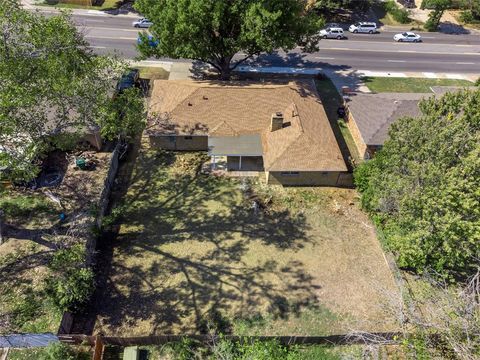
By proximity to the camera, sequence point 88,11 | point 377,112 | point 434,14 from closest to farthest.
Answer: point 377,112
point 88,11
point 434,14

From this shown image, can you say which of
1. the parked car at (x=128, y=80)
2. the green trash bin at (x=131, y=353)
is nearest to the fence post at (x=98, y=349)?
the green trash bin at (x=131, y=353)

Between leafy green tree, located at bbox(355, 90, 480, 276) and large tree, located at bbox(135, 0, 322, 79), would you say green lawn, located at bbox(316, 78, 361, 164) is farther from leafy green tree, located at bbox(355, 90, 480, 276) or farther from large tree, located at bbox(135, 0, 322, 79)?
leafy green tree, located at bbox(355, 90, 480, 276)

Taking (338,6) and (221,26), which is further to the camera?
(338,6)

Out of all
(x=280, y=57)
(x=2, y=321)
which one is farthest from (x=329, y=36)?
(x=2, y=321)

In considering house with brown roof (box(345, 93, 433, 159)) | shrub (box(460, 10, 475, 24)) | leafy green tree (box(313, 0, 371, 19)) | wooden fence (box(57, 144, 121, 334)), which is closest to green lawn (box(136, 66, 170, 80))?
wooden fence (box(57, 144, 121, 334))

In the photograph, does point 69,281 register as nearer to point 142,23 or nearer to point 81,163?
point 81,163

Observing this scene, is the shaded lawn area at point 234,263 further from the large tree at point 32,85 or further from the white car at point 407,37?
the white car at point 407,37

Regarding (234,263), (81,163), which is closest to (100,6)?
(81,163)
